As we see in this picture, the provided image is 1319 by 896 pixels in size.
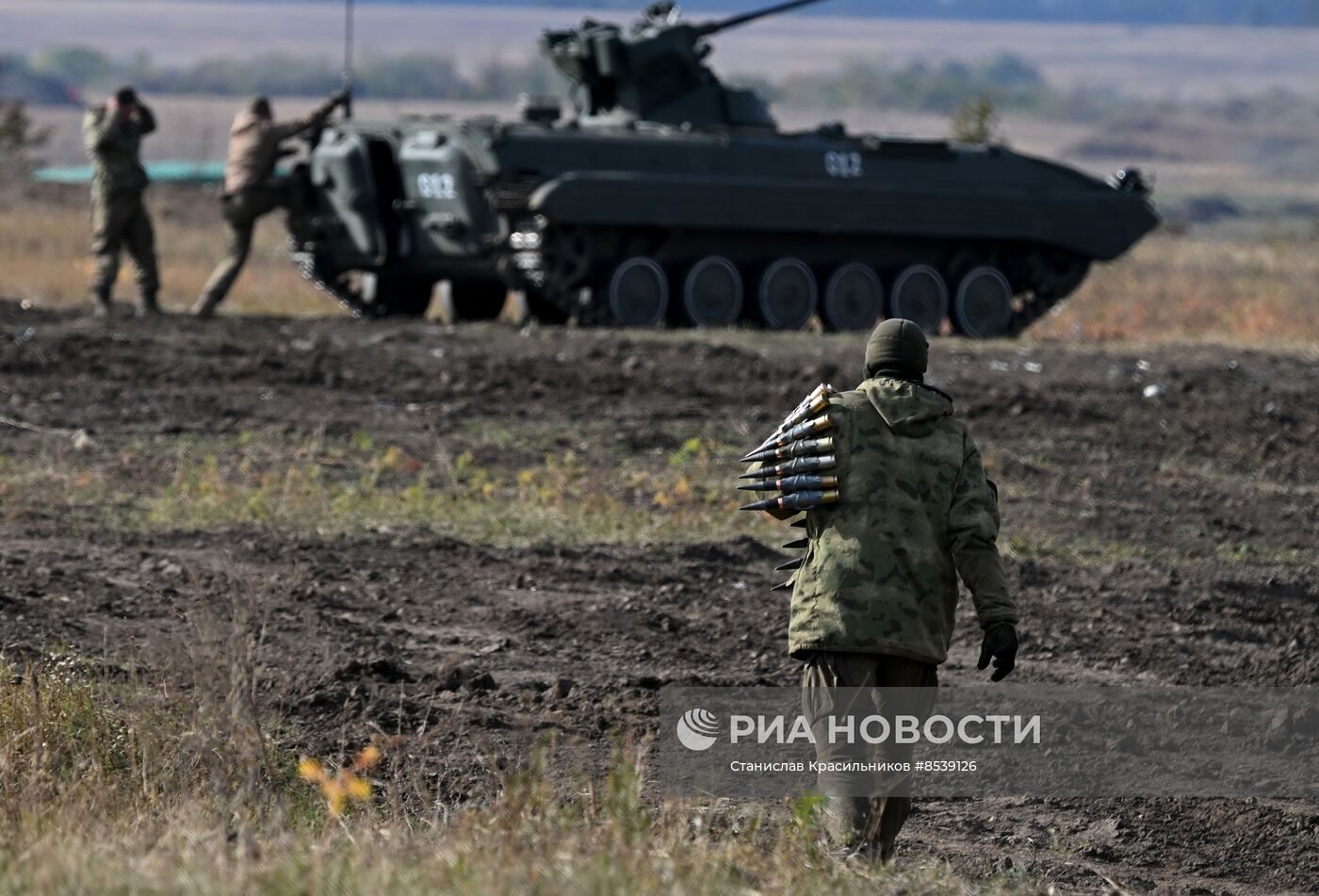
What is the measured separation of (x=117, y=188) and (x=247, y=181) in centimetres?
125

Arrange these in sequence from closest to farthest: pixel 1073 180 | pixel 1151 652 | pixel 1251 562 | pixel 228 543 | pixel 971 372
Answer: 1. pixel 1151 652
2. pixel 228 543
3. pixel 1251 562
4. pixel 971 372
5. pixel 1073 180

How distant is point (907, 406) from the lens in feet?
19.7

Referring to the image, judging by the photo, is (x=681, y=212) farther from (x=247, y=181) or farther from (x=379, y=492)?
(x=379, y=492)

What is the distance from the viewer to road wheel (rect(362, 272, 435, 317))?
2169cm

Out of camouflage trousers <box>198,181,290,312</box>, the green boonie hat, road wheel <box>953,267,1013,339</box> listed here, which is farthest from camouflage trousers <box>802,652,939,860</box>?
road wheel <box>953,267,1013,339</box>

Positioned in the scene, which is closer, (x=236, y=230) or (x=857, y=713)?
(x=857, y=713)

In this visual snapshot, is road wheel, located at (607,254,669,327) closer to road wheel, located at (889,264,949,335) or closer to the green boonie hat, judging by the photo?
road wheel, located at (889,264,949,335)

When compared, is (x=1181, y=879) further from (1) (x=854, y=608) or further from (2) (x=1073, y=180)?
(2) (x=1073, y=180)

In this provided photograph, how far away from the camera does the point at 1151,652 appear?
8898mm

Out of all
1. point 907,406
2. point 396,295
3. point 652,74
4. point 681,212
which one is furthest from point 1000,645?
point 652,74

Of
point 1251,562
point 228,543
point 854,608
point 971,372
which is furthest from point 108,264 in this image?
point 854,608

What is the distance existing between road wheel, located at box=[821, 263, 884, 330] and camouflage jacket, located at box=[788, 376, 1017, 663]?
15.2 metres

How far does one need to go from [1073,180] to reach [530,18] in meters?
134

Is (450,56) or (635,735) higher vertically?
(450,56)
